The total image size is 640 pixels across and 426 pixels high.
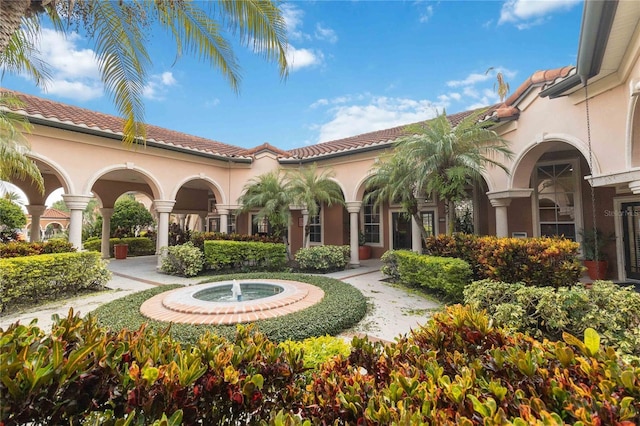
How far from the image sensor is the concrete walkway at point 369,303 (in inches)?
224

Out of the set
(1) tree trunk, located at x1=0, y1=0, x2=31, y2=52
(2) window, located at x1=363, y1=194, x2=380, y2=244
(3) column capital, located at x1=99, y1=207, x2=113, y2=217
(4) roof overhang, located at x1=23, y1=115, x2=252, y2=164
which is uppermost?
(4) roof overhang, located at x1=23, y1=115, x2=252, y2=164

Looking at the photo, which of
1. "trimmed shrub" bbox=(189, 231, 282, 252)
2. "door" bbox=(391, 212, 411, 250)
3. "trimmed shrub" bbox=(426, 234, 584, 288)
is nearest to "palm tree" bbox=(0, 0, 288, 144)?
"trimmed shrub" bbox=(426, 234, 584, 288)

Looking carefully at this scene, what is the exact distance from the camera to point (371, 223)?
17000 millimetres

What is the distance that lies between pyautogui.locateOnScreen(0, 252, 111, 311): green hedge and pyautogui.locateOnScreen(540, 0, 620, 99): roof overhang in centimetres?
1257

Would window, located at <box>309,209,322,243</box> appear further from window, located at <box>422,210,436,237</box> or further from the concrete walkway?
window, located at <box>422,210,436,237</box>

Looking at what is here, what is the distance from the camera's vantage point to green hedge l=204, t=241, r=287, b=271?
11516mm

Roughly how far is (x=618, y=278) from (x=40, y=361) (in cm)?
1299

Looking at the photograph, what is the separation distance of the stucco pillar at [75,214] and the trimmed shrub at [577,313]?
11981 mm

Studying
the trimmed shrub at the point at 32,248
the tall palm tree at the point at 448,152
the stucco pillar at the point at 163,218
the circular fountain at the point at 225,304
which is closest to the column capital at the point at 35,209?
the trimmed shrub at the point at 32,248

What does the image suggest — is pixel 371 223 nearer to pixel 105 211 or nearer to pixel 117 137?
pixel 117 137

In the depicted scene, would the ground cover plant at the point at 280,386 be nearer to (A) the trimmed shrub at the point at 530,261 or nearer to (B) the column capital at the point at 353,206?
(A) the trimmed shrub at the point at 530,261

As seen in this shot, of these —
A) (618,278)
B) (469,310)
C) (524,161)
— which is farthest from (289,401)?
(618,278)

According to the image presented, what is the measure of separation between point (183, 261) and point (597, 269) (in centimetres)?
1412

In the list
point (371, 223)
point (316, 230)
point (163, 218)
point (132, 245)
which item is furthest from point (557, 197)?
point (132, 245)
